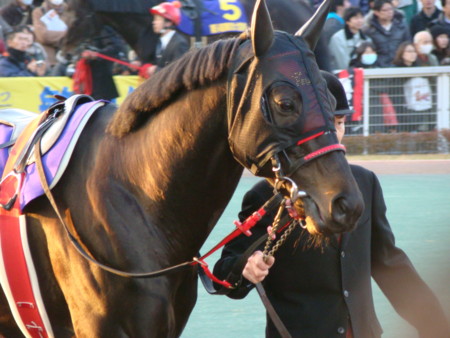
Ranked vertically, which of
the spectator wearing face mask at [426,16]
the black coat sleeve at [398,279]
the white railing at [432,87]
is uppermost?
the black coat sleeve at [398,279]

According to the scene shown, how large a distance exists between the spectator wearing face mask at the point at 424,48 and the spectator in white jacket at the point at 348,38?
2.15 feet

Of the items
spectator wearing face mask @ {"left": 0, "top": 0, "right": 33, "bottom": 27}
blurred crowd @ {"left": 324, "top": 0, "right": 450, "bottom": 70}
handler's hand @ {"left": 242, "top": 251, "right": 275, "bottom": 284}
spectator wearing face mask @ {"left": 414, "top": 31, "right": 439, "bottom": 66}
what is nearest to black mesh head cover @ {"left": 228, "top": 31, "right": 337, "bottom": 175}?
handler's hand @ {"left": 242, "top": 251, "right": 275, "bottom": 284}

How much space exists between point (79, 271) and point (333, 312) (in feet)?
3.08

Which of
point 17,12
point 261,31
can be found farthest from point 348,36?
point 261,31

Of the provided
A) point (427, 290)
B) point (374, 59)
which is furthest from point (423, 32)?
point (427, 290)

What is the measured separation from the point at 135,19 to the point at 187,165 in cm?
648

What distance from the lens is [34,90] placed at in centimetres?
964

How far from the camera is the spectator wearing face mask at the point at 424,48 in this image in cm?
1108

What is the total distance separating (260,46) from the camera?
8.23 ft

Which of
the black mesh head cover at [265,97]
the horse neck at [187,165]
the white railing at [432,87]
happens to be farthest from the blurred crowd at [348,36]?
the black mesh head cover at [265,97]

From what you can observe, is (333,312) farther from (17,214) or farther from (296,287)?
(17,214)

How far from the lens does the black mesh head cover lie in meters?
2.46

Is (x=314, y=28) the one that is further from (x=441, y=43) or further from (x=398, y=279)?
(x=441, y=43)

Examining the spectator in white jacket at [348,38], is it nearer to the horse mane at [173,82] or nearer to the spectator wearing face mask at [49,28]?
the spectator wearing face mask at [49,28]
